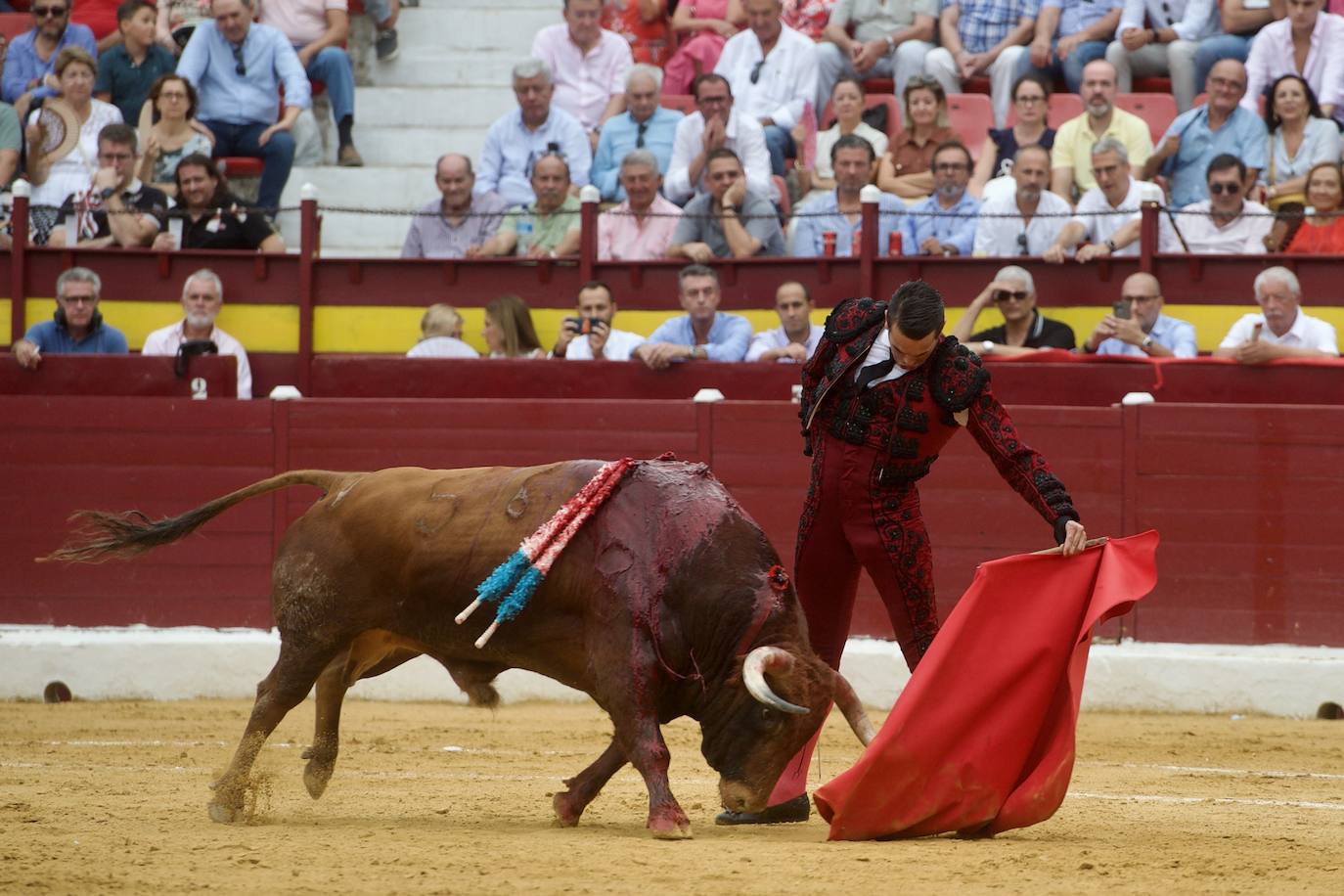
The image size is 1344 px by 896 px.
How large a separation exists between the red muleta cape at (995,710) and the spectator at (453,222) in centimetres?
493

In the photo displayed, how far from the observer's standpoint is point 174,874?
4.39m

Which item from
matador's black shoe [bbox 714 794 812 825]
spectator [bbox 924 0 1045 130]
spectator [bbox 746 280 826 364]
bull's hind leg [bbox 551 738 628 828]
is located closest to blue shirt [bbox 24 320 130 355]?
spectator [bbox 746 280 826 364]

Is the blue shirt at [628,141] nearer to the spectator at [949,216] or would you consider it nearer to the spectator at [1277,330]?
the spectator at [949,216]

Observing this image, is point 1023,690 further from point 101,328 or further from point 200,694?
point 101,328

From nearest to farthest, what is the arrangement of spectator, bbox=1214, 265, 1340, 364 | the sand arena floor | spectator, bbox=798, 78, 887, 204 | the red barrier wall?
the sand arena floor → spectator, bbox=1214, 265, 1340, 364 → the red barrier wall → spectator, bbox=798, 78, 887, 204

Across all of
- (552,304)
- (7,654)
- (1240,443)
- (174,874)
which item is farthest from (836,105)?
(174,874)

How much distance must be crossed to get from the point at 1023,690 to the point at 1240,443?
349 cm

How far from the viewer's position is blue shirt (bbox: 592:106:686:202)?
10117 mm

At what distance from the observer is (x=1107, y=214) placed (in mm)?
8422

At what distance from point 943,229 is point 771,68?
6.04 feet

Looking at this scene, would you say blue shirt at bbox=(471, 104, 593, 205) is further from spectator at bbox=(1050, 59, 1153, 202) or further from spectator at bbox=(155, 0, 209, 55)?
spectator at bbox=(1050, 59, 1153, 202)

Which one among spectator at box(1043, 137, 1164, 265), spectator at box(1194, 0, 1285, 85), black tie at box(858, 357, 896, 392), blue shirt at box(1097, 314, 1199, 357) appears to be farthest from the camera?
spectator at box(1194, 0, 1285, 85)

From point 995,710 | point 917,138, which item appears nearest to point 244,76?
point 917,138

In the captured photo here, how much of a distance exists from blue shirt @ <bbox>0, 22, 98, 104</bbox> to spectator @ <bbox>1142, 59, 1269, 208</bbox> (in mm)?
5921
